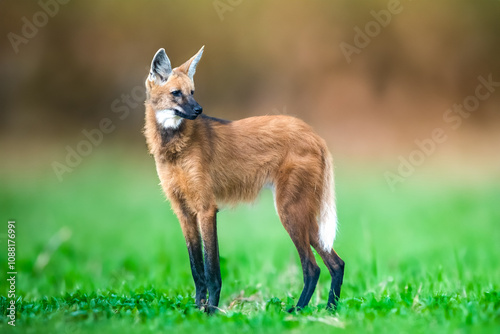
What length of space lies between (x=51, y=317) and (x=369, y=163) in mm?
10019

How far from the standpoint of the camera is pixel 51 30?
1304 centimetres

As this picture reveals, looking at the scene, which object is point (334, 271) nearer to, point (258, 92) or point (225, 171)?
point (225, 171)

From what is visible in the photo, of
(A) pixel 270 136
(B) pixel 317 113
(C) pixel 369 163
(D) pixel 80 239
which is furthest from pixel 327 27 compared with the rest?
(A) pixel 270 136

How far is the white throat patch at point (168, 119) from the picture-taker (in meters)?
4.25

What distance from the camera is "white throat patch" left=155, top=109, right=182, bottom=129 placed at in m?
4.25

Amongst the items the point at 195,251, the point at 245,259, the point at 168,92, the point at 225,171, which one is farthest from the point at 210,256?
the point at 245,259

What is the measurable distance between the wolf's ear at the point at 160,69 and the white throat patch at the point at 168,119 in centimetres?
24

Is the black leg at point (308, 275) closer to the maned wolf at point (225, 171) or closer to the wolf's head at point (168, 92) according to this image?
the maned wolf at point (225, 171)

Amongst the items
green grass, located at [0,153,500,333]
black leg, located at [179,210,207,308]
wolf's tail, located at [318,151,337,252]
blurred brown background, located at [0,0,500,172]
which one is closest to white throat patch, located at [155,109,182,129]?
black leg, located at [179,210,207,308]

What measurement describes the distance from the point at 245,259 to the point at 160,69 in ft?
10.9

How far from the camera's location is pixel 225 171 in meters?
4.43

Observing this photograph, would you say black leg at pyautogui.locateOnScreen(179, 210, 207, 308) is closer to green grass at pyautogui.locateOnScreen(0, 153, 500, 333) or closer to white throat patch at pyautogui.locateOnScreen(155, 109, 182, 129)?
green grass at pyautogui.locateOnScreen(0, 153, 500, 333)

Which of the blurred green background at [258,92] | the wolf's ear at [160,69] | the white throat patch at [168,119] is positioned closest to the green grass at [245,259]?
the blurred green background at [258,92]

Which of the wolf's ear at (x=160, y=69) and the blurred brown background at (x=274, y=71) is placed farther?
the blurred brown background at (x=274, y=71)
